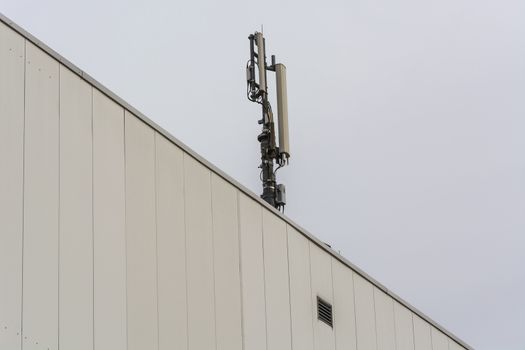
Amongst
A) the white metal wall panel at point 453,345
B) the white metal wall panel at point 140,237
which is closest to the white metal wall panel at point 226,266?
the white metal wall panel at point 140,237

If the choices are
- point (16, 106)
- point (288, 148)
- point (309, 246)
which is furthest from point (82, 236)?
point (288, 148)

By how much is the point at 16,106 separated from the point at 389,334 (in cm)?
691

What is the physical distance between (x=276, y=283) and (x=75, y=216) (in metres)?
3.55

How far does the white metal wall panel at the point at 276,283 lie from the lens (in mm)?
12050

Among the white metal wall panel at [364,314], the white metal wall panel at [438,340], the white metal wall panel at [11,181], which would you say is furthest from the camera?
the white metal wall panel at [438,340]

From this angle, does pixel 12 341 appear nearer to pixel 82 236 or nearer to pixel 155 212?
pixel 82 236

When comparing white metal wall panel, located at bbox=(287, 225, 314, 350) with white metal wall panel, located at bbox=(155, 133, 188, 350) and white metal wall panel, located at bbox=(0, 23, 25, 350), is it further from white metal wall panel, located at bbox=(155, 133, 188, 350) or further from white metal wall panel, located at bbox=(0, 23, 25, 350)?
white metal wall panel, located at bbox=(0, 23, 25, 350)

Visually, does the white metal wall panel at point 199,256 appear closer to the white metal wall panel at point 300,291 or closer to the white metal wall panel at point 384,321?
the white metal wall panel at point 300,291

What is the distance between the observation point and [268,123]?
763 inches

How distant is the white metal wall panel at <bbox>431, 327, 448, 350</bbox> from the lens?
15203 millimetres

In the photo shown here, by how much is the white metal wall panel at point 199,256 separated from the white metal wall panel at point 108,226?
3.58ft

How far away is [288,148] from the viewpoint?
18812 millimetres

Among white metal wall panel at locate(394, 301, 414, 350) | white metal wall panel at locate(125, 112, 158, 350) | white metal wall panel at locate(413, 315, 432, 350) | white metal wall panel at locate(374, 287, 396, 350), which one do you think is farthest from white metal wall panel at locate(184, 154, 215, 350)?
white metal wall panel at locate(413, 315, 432, 350)

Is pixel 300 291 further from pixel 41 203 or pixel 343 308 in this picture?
pixel 41 203
